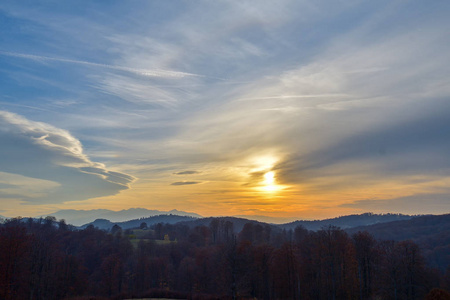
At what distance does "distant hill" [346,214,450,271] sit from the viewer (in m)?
109

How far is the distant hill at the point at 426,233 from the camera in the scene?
108688mm

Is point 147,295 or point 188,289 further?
point 188,289

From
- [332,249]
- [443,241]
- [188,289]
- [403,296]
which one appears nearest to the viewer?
[403,296]

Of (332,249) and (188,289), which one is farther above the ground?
(332,249)

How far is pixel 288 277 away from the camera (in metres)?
56.9

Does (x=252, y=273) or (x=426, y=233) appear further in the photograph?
(x=426, y=233)

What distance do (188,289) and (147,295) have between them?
22.4 meters

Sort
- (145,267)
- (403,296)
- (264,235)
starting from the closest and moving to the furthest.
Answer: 1. (403,296)
2. (145,267)
3. (264,235)

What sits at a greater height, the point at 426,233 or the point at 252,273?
the point at 252,273

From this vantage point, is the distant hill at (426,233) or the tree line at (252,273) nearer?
the tree line at (252,273)

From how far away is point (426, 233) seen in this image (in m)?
158

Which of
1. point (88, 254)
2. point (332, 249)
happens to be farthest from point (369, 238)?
point (88, 254)

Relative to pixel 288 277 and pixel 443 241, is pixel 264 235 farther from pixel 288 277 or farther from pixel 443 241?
pixel 443 241

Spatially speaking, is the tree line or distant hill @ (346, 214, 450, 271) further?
distant hill @ (346, 214, 450, 271)
